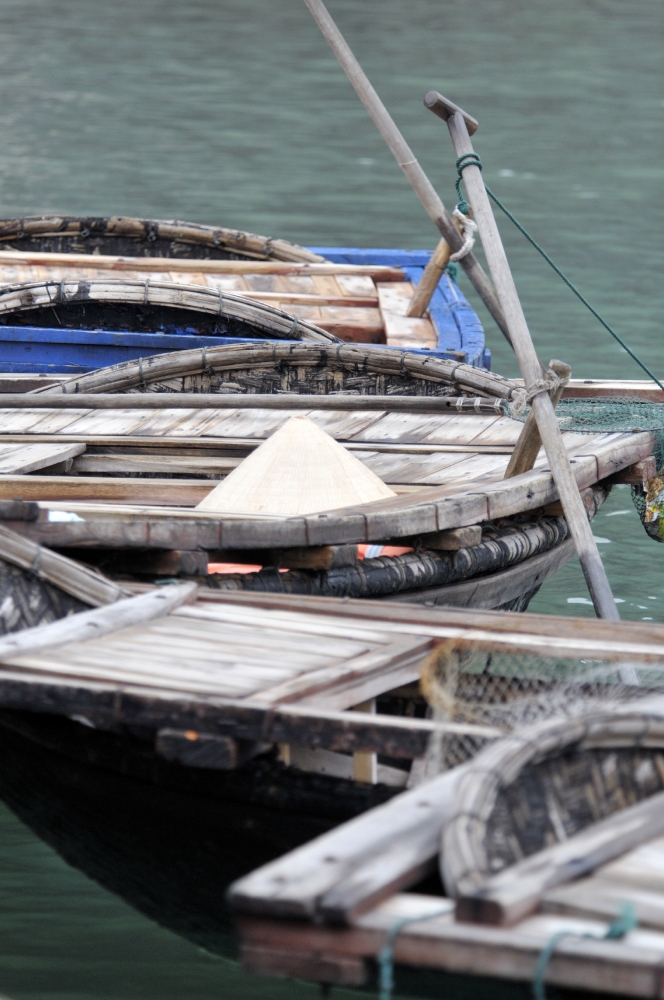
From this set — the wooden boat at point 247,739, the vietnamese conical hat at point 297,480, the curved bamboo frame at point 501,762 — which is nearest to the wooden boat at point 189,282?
the vietnamese conical hat at point 297,480

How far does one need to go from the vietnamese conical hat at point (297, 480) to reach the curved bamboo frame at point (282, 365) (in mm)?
1406

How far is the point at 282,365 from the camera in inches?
229

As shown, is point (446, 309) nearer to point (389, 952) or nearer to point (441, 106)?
point (441, 106)

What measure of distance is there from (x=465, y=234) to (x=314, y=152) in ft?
34.5

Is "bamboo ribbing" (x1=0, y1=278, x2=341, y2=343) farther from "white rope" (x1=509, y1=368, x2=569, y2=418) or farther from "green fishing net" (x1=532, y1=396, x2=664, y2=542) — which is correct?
"white rope" (x1=509, y1=368, x2=569, y2=418)

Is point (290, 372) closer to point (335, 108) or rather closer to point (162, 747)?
point (162, 747)

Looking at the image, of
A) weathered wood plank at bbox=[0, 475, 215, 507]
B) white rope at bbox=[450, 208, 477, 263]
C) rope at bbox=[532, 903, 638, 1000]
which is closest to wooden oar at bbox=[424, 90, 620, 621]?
weathered wood plank at bbox=[0, 475, 215, 507]

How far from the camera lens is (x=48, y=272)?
7648mm

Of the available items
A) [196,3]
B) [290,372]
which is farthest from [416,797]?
[196,3]

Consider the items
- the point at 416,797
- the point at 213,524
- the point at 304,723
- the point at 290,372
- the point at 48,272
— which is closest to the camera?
the point at 416,797

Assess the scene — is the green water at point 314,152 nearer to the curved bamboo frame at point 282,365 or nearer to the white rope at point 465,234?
the curved bamboo frame at point 282,365

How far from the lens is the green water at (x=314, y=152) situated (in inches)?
154

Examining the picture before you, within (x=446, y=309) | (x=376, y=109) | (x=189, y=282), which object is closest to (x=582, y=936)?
(x=376, y=109)

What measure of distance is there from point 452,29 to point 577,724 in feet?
76.6
